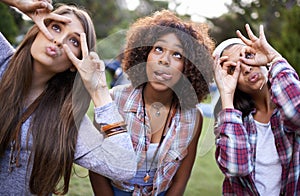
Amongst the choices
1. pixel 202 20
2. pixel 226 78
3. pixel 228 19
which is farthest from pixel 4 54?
pixel 228 19

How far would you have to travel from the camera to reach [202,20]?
5.03 meters

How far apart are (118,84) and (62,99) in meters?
0.43

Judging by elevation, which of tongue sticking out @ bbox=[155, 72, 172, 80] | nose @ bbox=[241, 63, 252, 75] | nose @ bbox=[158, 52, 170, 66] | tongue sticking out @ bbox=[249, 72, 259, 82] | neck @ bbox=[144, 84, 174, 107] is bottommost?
neck @ bbox=[144, 84, 174, 107]

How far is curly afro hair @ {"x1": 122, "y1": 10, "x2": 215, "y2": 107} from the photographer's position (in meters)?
1.92

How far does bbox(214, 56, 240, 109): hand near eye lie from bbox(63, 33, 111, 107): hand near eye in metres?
0.52

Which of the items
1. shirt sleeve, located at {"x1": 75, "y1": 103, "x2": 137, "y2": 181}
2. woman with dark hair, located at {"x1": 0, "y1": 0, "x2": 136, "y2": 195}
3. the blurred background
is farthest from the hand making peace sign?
the blurred background

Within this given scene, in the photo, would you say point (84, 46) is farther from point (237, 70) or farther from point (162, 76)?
point (237, 70)

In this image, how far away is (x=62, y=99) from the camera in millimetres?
1881

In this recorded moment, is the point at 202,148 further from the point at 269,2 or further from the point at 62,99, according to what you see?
the point at 269,2

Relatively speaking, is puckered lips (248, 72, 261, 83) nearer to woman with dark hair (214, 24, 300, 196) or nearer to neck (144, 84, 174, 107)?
woman with dark hair (214, 24, 300, 196)

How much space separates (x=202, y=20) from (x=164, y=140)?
3307 millimetres

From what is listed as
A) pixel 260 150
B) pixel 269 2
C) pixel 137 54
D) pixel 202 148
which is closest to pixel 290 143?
pixel 260 150

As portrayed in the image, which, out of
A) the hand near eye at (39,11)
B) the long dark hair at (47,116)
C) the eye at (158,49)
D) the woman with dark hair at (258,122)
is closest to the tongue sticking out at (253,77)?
the woman with dark hair at (258,122)

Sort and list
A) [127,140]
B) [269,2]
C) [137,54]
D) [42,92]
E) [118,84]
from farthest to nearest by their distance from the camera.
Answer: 1. [269,2]
2. [118,84]
3. [137,54]
4. [42,92]
5. [127,140]
